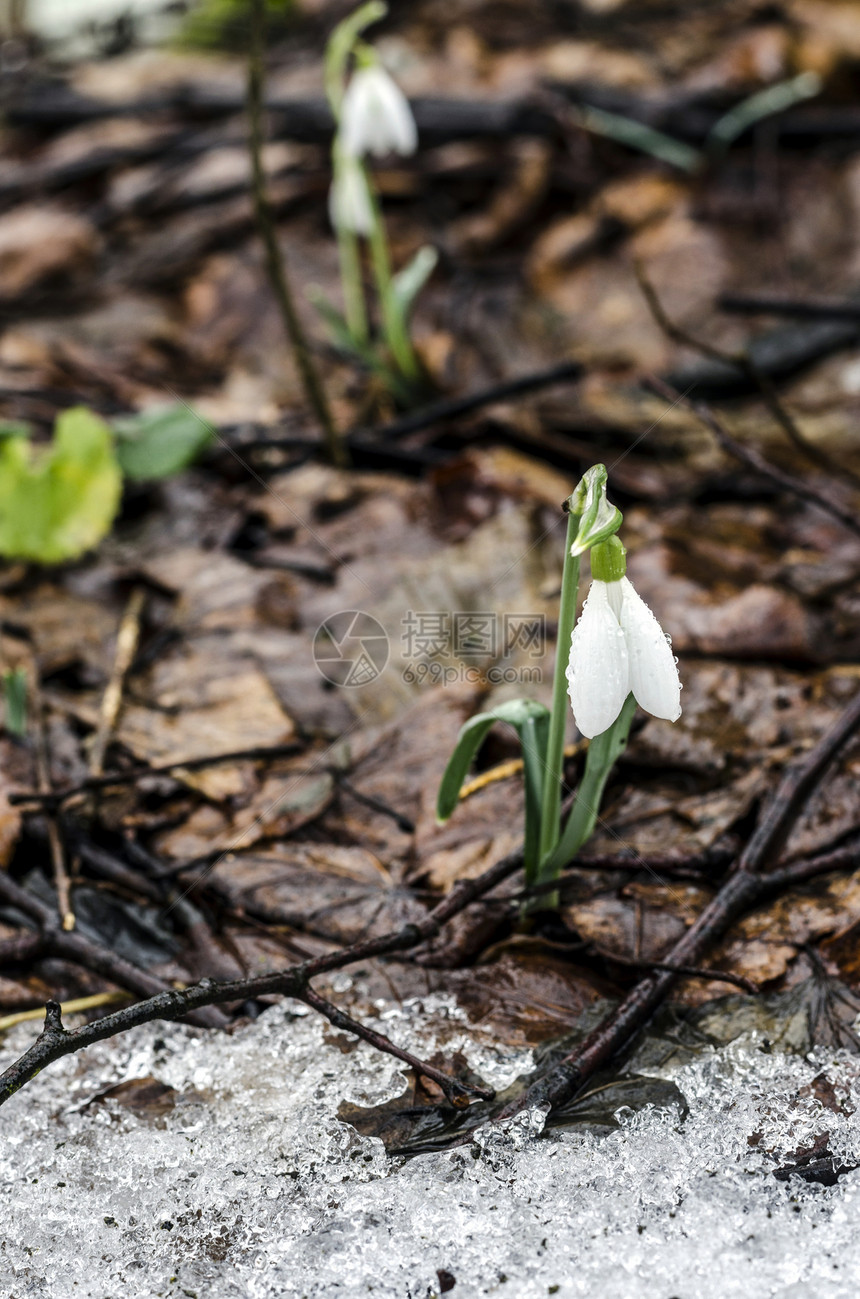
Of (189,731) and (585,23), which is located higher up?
(585,23)

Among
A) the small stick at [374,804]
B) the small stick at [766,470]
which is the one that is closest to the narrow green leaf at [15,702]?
the small stick at [374,804]

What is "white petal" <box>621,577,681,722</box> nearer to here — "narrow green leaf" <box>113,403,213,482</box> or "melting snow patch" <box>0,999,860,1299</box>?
"melting snow patch" <box>0,999,860,1299</box>

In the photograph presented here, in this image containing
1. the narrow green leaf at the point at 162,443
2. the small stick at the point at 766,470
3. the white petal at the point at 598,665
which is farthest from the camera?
the narrow green leaf at the point at 162,443

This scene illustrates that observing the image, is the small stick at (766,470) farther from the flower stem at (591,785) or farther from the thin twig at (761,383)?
the flower stem at (591,785)

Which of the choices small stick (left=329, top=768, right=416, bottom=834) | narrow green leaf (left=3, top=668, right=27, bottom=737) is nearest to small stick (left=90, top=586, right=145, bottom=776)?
narrow green leaf (left=3, top=668, right=27, bottom=737)

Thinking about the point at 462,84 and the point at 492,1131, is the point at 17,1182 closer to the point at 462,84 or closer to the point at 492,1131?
the point at 492,1131

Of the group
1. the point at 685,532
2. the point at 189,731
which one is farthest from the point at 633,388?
the point at 189,731
